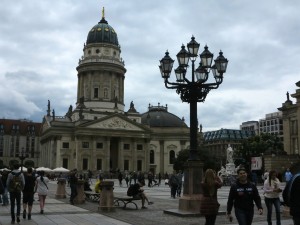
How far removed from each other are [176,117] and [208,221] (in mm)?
93181

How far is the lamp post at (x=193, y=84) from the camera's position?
51.9ft

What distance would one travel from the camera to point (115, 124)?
83.4 metres

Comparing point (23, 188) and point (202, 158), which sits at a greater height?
point (202, 158)

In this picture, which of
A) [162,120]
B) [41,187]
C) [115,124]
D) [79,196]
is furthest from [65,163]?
[41,187]

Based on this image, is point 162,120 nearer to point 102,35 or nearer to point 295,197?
point 102,35

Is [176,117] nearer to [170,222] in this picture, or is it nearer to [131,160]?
[131,160]

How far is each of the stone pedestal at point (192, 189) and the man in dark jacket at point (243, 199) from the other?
7.07 m

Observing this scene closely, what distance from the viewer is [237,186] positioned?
28.3ft

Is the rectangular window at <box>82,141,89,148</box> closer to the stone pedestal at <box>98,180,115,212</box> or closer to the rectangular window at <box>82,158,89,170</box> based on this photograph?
the rectangular window at <box>82,158,89,170</box>

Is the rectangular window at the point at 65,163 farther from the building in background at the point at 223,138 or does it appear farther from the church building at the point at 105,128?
the building in background at the point at 223,138

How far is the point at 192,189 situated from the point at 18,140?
4617 inches

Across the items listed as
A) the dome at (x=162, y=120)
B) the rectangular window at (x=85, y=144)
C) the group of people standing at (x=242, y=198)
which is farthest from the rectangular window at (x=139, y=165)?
the group of people standing at (x=242, y=198)

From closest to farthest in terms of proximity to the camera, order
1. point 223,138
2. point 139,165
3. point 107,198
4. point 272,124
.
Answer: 1. point 107,198
2. point 139,165
3. point 272,124
4. point 223,138

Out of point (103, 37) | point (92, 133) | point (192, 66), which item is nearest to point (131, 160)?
point (92, 133)
